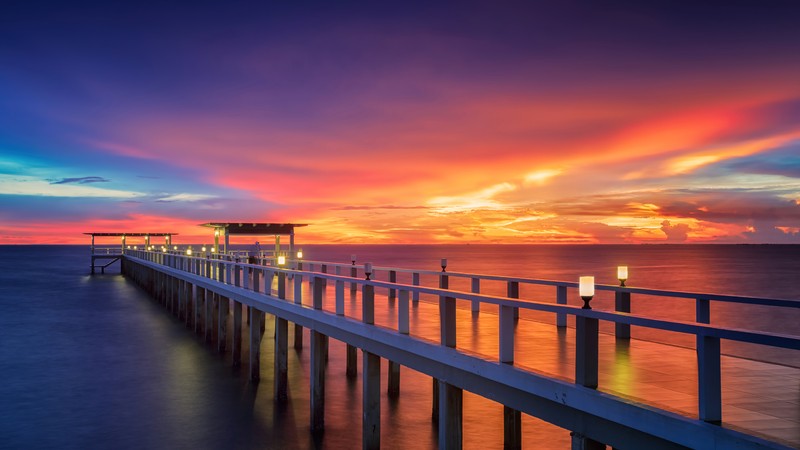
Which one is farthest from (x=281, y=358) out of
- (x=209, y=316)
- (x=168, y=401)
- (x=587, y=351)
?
(x=587, y=351)

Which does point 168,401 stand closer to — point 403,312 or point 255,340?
point 255,340

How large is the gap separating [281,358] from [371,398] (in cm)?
577

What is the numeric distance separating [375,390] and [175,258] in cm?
2573

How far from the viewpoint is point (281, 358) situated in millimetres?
18156

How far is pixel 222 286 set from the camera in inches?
942

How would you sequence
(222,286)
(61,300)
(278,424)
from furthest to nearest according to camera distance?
1. (61,300)
2. (222,286)
3. (278,424)

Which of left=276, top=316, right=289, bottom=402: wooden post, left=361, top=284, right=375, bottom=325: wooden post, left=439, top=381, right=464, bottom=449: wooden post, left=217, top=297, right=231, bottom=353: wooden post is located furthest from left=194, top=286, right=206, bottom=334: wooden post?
left=439, top=381, right=464, bottom=449: wooden post

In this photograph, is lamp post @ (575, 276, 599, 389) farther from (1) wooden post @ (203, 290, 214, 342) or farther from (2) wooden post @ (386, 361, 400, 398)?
(1) wooden post @ (203, 290, 214, 342)

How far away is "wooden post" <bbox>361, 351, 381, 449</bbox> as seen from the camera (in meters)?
12.9

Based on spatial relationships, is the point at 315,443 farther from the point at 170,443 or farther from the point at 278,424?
the point at 170,443

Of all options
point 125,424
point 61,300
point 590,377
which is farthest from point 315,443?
point 61,300

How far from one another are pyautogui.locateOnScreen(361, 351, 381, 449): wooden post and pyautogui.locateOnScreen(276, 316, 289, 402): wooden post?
5.39 meters

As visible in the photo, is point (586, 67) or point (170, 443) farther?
point (586, 67)

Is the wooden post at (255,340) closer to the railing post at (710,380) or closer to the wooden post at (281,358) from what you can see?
the wooden post at (281,358)
